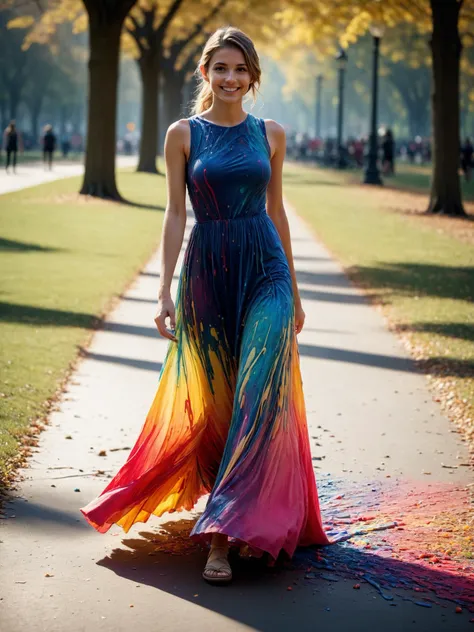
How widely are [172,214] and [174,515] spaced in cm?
136

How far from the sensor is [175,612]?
4000 mm

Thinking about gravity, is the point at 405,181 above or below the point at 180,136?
below

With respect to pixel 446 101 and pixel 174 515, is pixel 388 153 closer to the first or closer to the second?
pixel 446 101

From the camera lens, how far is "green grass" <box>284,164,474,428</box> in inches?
392

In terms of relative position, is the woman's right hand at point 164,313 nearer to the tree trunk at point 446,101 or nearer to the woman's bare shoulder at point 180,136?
the woman's bare shoulder at point 180,136

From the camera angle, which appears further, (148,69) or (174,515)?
(148,69)

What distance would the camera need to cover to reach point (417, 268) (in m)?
16.5

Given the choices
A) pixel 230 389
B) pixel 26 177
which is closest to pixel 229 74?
pixel 230 389

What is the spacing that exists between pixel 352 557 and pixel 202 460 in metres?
0.75

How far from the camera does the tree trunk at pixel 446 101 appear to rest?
26156mm

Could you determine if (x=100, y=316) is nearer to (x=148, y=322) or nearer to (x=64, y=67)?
(x=148, y=322)

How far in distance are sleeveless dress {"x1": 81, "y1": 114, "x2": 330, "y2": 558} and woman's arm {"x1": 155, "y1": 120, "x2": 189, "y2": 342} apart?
2.0 inches

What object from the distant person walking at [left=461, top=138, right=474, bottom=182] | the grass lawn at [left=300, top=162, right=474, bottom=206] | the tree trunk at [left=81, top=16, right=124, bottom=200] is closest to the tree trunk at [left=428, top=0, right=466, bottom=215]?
the grass lawn at [left=300, top=162, right=474, bottom=206]

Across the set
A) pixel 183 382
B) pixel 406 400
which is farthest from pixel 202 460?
pixel 406 400
